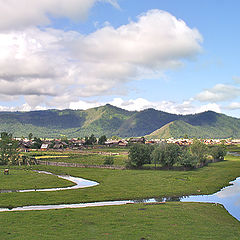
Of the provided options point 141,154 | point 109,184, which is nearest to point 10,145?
point 141,154

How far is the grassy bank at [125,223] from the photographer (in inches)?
1088

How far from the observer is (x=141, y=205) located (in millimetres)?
42094

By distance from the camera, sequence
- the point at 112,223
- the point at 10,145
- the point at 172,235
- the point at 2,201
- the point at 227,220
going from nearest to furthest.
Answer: the point at 172,235 → the point at 112,223 → the point at 227,220 → the point at 2,201 → the point at 10,145

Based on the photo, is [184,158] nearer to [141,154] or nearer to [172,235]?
[141,154]

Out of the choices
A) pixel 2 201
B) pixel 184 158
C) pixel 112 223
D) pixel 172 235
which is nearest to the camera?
pixel 172 235

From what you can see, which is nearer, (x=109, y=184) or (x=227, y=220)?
(x=227, y=220)

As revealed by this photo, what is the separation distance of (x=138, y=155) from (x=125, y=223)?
6254cm

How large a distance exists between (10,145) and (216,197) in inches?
3514

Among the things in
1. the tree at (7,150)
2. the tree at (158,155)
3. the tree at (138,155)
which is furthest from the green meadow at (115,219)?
the tree at (7,150)

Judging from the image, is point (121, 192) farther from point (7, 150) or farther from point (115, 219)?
point (7, 150)

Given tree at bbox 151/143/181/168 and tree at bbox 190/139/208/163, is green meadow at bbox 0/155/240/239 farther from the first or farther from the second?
tree at bbox 190/139/208/163

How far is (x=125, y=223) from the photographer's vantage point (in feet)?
105

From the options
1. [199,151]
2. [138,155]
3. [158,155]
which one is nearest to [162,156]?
[158,155]

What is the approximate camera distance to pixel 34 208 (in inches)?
1634
